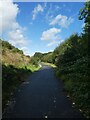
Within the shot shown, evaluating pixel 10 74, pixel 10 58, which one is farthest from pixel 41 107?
pixel 10 58

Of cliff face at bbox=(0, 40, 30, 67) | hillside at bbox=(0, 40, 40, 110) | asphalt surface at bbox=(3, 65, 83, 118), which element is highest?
cliff face at bbox=(0, 40, 30, 67)

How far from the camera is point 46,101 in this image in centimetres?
1464

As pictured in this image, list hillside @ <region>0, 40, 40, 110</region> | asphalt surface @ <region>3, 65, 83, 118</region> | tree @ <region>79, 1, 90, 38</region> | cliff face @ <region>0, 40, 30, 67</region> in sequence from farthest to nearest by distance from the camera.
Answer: cliff face @ <region>0, 40, 30, 67</region>, tree @ <region>79, 1, 90, 38</region>, hillside @ <region>0, 40, 40, 110</region>, asphalt surface @ <region>3, 65, 83, 118</region>

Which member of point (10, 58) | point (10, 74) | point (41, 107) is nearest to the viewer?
point (41, 107)

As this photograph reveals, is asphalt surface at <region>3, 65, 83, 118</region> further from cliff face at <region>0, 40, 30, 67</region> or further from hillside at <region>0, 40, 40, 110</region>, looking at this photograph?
cliff face at <region>0, 40, 30, 67</region>

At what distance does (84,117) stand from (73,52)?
26071 millimetres

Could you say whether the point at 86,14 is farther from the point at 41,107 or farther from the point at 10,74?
the point at 41,107

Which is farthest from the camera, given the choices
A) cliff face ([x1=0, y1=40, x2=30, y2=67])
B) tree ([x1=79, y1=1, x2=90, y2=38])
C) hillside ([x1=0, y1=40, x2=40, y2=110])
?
cliff face ([x1=0, y1=40, x2=30, y2=67])

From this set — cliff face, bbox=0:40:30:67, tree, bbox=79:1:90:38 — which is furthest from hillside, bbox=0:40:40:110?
tree, bbox=79:1:90:38

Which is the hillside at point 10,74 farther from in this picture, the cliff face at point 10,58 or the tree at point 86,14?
the tree at point 86,14

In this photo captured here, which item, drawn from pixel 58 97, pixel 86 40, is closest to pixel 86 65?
pixel 86 40

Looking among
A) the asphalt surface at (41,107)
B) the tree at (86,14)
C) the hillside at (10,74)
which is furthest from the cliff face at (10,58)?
the asphalt surface at (41,107)

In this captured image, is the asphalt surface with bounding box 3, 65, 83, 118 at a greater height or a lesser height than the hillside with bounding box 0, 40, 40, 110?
lesser

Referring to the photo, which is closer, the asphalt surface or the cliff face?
the asphalt surface
